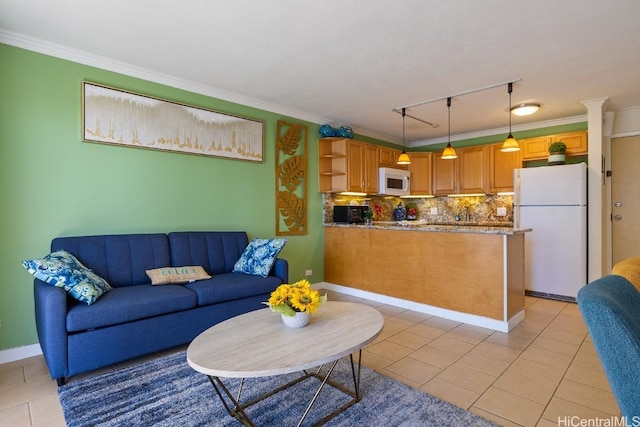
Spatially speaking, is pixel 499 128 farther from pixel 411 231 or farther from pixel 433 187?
pixel 411 231

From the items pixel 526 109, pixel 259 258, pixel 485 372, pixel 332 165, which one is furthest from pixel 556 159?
pixel 259 258

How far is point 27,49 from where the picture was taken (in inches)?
107

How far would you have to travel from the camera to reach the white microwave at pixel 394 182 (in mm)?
5469

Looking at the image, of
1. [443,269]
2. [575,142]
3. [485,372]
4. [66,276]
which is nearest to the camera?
[66,276]

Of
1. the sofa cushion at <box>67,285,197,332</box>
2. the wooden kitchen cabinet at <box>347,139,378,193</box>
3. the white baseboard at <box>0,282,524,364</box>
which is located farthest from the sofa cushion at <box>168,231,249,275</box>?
the wooden kitchen cabinet at <box>347,139,378,193</box>

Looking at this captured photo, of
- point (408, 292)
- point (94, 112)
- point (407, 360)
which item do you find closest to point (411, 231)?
point (408, 292)

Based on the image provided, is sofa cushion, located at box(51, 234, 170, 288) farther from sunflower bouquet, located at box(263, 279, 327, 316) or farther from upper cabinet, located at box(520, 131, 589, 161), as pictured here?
upper cabinet, located at box(520, 131, 589, 161)

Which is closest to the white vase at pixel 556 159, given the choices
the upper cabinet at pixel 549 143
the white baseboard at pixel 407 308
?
the upper cabinet at pixel 549 143

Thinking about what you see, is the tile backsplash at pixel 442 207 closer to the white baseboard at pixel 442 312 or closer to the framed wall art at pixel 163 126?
the white baseboard at pixel 442 312

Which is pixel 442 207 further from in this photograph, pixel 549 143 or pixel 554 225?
pixel 554 225

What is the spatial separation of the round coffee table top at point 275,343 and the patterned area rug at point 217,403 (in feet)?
1.51

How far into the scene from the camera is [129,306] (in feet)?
8.04

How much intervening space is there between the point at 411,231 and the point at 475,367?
1708mm

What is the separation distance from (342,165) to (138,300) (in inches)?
128
